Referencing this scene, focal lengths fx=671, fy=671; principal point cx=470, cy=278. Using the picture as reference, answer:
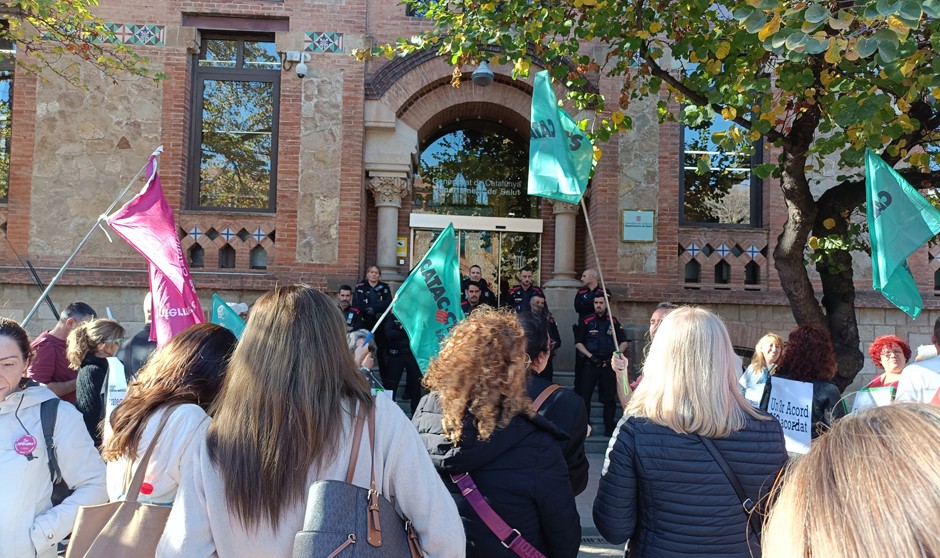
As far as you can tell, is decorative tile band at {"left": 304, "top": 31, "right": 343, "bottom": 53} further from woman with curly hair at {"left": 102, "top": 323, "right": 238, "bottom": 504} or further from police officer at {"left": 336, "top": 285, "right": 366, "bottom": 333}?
woman with curly hair at {"left": 102, "top": 323, "right": 238, "bottom": 504}

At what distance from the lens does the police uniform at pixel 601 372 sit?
9414 millimetres

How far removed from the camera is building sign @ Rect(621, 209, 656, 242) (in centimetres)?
1094

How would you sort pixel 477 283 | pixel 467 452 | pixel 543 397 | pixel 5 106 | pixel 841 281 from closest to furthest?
1. pixel 467 452
2. pixel 543 397
3. pixel 841 281
4. pixel 477 283
5. pixel 5 106

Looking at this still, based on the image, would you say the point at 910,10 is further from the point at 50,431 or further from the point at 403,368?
the point at 403,368

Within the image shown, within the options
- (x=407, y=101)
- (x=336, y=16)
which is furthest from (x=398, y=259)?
(x=336, y=16)

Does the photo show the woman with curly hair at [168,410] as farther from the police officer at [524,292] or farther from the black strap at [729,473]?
the police officer at [524,292]

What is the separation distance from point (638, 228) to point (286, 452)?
31.7 feet

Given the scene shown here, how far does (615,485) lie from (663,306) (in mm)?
3643

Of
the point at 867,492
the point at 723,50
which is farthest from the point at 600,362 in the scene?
the point at 867,492

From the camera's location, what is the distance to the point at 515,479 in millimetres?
2666

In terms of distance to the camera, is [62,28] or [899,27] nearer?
[899,27]

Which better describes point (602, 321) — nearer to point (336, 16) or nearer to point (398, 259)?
point (398, 259)

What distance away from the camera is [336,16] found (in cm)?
1117

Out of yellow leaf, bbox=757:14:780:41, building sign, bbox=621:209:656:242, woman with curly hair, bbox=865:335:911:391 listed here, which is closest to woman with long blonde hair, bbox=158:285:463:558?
yellow leaf, bbox=757:14:780:41
